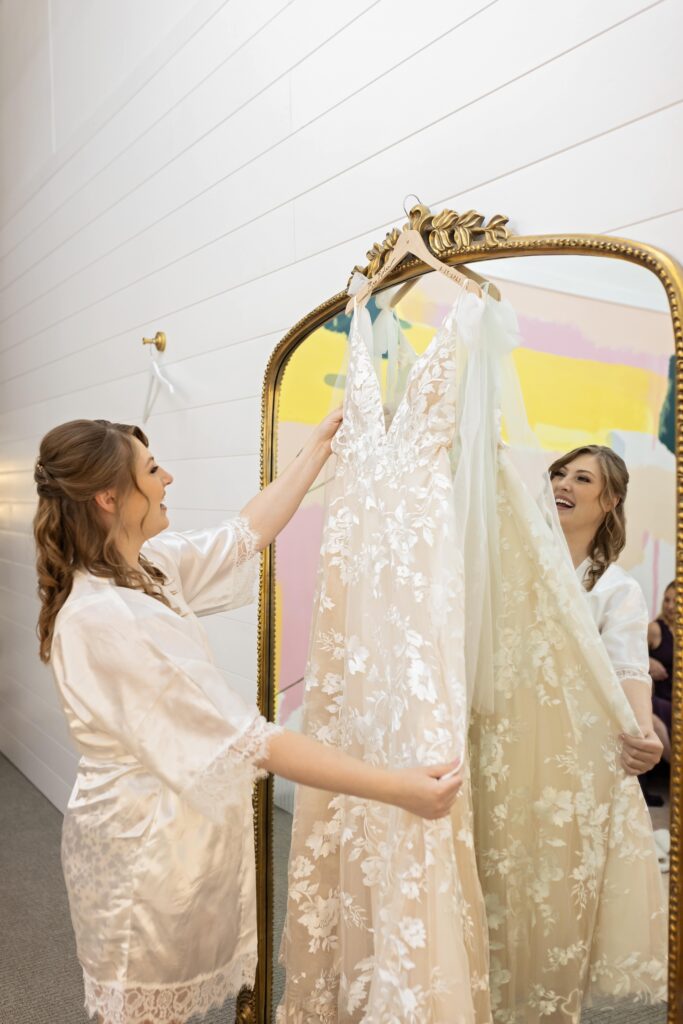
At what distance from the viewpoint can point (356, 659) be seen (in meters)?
1.45

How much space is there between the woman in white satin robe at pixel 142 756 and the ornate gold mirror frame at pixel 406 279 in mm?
311

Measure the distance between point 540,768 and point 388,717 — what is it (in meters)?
0.24

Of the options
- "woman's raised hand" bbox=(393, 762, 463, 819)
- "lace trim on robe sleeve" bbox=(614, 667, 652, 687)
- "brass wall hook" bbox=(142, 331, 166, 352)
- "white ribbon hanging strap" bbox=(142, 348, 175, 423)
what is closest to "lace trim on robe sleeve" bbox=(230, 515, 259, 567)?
"woman's raised hand" bbox=(393, 762, 463, 819)

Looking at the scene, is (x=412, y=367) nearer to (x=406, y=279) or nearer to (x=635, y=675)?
(x=406, y=279)

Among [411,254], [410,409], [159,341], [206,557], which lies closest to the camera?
[410,409]

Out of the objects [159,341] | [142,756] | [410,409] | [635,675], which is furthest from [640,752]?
[159,341]

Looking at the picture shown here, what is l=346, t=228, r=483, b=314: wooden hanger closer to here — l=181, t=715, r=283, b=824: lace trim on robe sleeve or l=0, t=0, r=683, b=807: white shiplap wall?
l=0, t=0, r=683, b=807: white shiplap wall

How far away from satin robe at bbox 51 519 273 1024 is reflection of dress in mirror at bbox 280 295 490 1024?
140 millimetres

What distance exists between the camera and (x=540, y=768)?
1361 millimetres

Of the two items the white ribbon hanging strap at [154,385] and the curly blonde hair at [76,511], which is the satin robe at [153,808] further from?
the white ribbon hanging strap at [154,385]

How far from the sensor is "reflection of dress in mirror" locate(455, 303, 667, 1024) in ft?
4.12

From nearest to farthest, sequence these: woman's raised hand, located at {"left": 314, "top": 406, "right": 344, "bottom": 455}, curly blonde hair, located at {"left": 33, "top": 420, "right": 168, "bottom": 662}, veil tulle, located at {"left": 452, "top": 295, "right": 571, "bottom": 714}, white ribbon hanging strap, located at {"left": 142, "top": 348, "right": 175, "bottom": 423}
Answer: veil tulle, located at {"left": 452, "top": 295, "right": 571, "bottom": 714}, curly blonde hair, located at {"left": 33, "top": 420, "right": 168, "bottom": 662}, woman's raised hand, located at {"left": 314, "top": 406, "right": 344, "bottom": 455}, white ribbon hanging strap, located at {"left": 142, "top": 348, "right": 175, "bottom": 423}

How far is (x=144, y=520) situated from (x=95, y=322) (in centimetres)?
182

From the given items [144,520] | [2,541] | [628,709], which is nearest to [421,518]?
[628,709]
